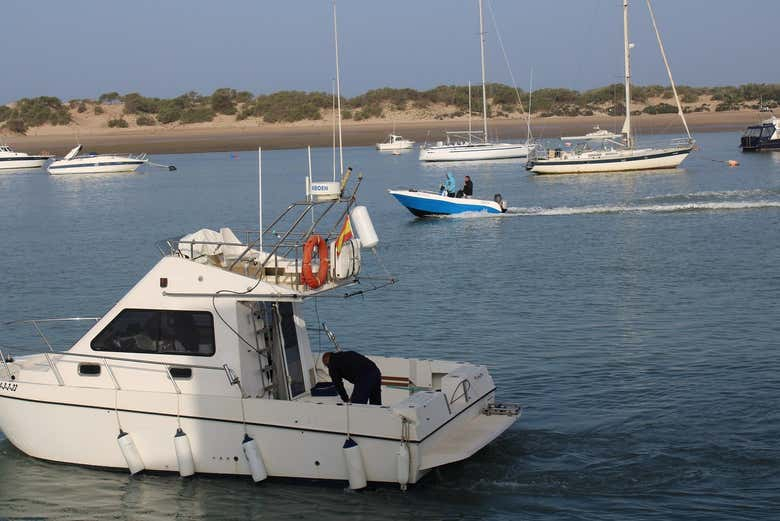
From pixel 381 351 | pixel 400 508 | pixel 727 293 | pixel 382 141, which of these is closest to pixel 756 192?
pixel 727 293

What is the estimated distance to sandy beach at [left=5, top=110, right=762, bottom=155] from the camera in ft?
322

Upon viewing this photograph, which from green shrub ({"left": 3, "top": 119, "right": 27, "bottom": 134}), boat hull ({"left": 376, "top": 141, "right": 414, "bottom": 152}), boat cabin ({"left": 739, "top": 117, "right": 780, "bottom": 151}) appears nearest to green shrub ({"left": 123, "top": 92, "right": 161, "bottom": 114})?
green shrub ({"left": 3, "top": 119, "right": 27, "bottom": 134})

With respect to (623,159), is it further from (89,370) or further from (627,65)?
(89,370)

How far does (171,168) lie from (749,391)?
6235cm

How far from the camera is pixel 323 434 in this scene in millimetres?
11820

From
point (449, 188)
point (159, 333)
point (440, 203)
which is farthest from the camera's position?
point (449, 188)

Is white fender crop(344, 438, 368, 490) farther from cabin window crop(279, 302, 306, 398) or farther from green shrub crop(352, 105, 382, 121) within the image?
green shrub crop(352, 105, 382, 121)

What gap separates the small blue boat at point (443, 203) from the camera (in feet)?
130

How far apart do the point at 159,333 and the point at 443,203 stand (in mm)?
27514

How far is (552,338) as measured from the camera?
18969 millimetres

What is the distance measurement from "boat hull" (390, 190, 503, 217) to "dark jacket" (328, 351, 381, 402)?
27.2 meters

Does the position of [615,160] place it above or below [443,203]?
above

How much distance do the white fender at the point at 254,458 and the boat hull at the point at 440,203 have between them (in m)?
27.9

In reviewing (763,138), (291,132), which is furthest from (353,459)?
(291,132)
